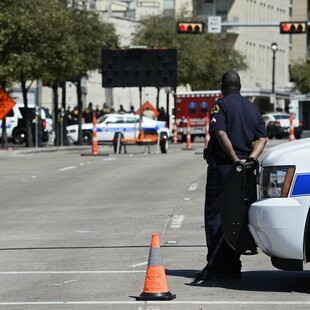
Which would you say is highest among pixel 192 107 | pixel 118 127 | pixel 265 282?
pixel 265 282

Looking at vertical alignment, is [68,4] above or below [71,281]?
above

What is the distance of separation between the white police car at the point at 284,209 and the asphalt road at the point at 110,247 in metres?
0.38

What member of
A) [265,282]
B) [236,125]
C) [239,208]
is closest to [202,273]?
[265,282]

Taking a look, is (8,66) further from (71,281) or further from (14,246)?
(71,281)

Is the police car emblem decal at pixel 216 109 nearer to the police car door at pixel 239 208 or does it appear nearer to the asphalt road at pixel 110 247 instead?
the police car door at pixel 239 208

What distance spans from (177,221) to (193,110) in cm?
4731

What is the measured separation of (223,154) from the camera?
11344 millimetres

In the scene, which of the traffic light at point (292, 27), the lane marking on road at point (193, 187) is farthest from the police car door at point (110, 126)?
the lane marking on road at point (193, 187)

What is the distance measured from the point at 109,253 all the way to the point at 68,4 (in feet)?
149

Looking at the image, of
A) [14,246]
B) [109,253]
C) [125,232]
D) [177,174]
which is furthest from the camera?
[177,174]

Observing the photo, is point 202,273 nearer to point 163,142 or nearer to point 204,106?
point 163,142

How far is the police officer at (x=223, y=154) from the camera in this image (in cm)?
1132

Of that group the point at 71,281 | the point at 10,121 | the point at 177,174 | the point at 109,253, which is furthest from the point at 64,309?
the point at 10,121

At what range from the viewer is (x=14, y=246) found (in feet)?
48.9
